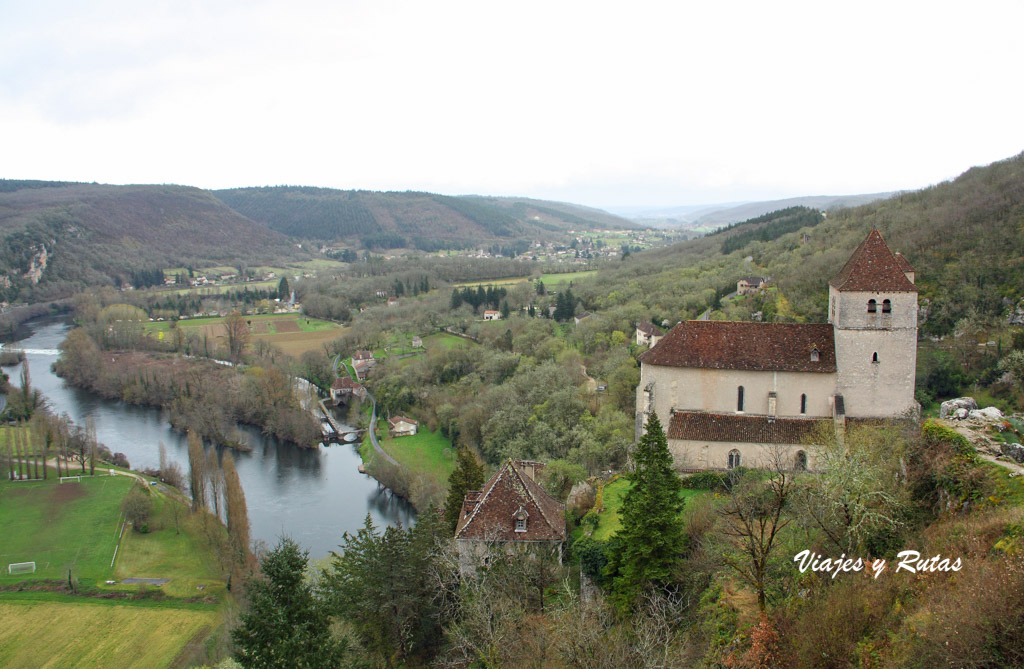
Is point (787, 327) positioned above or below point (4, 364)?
above

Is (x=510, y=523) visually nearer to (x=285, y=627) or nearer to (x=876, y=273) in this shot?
(x=285, y=627)

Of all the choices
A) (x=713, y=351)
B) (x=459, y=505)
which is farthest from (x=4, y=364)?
(x=713, y=351)

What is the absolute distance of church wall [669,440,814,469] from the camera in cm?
2550

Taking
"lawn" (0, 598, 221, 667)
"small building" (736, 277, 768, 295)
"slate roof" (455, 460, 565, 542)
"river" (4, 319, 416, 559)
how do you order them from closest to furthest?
"slate roof" (455, 460, 565, 542)
"lawn" (0, 598, 221, 667)
"river" (4, 319, 416, 559)
"small building" (736, 277, 768, 295)

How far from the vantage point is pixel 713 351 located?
27.4 metres

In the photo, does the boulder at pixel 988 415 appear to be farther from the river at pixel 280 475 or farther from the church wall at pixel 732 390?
the river at pixel 280 475

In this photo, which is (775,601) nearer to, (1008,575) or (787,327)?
(1008,575)

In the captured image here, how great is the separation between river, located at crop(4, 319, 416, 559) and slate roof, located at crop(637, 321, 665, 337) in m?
21.0

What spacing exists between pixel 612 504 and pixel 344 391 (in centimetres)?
4773

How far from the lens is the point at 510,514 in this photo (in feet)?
68.5

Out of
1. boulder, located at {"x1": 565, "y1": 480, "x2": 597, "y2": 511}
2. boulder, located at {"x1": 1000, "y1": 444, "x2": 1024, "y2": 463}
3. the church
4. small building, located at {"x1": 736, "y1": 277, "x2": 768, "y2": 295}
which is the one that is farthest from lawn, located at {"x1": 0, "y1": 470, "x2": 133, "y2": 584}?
small building, located at {"x1": 736, "y1": 277, "x2": 768, "y2": 295}

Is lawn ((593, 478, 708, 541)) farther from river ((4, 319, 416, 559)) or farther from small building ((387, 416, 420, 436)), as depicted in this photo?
small building ((387, 416, 420, 436))

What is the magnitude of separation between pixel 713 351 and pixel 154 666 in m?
27.8

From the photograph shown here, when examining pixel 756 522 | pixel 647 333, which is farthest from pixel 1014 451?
pixel 647 333
